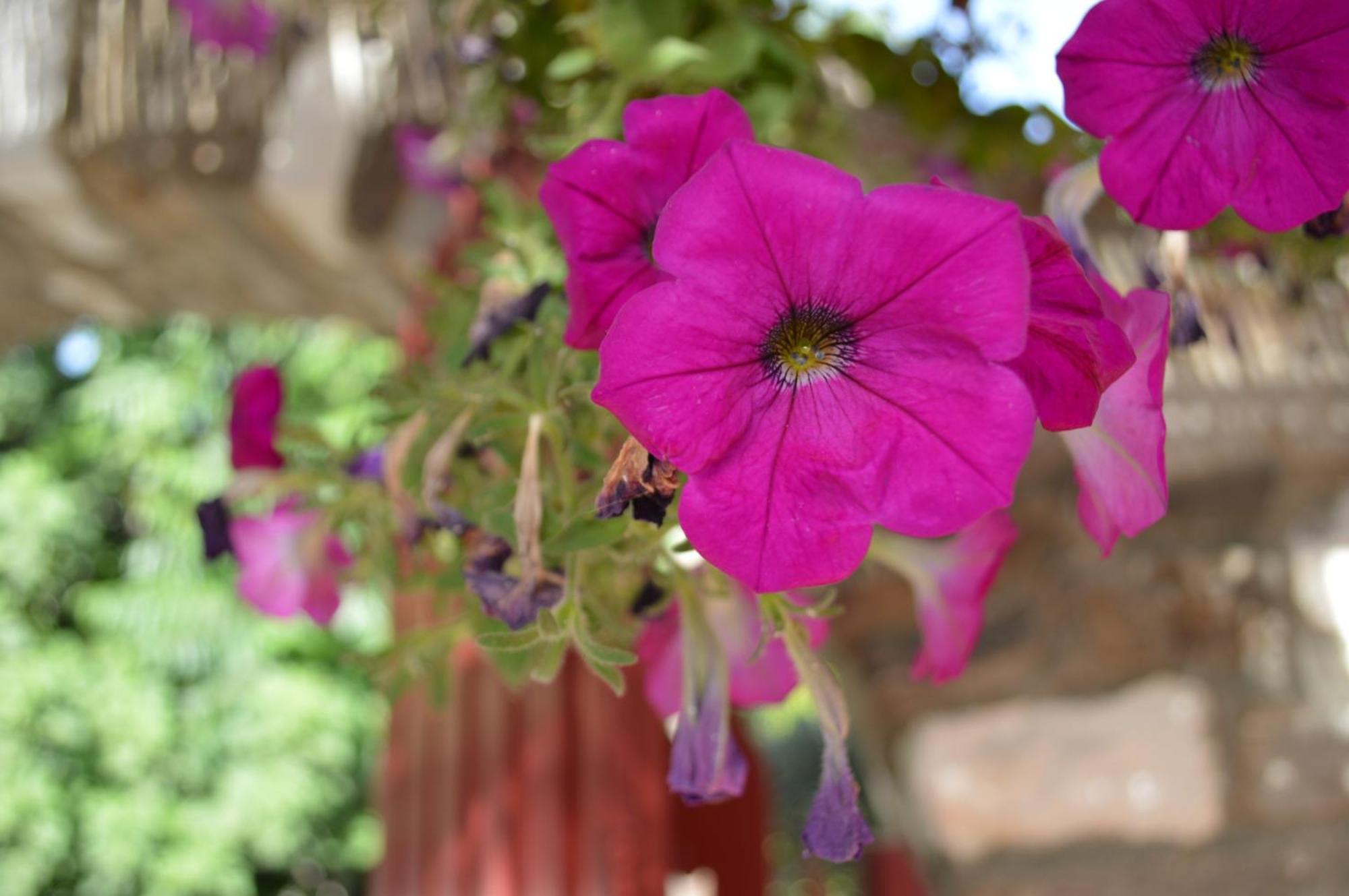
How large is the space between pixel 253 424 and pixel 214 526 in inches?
2.9

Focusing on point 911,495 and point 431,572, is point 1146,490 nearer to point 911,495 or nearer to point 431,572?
point 911,495

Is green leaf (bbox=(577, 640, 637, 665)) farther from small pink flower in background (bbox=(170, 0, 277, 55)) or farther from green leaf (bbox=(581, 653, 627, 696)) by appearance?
small pink flower in background (bbox=(170, 0, 277, 55))

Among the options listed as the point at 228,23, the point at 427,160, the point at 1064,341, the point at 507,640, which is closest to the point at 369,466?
the point at 507,640

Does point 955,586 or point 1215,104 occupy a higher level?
point 1215,104

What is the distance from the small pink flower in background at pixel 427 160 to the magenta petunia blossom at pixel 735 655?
0.89m

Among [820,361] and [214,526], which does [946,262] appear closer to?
[820,361]

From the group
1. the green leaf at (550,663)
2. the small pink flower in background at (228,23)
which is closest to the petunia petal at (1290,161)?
the green leaf at (550,663)

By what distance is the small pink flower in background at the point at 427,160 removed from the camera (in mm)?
1413

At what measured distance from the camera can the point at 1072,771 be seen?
1.36 meters

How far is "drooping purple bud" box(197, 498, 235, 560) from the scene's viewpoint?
734mm

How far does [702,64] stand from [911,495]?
0.43m

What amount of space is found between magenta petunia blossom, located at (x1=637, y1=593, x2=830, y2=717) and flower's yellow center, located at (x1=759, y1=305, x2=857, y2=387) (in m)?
0.19

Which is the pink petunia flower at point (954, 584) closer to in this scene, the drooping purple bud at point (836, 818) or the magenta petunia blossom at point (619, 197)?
the drooping purple bud at point (836, 818)

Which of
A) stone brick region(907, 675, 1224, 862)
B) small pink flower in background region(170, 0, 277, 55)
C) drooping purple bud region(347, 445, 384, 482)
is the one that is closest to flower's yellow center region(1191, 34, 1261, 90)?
drooping purple bud region(347, 445, 384, 482)
